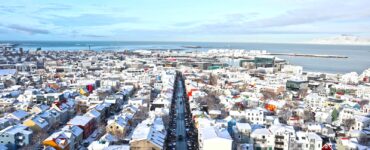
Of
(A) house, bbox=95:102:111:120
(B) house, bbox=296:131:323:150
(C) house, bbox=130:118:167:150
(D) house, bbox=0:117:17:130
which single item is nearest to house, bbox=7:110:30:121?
(D) house, bbox=0:117:17:130

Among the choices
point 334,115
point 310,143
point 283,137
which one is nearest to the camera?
point 310,143

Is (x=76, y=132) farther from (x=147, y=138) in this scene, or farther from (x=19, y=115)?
(x=19, y=115)

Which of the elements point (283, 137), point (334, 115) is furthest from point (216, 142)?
point (334, 115)

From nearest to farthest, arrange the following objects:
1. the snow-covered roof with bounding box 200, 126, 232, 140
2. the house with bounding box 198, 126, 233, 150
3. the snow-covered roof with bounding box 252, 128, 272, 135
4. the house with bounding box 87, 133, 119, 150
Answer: the house with bounding box 198, 126, 233, 150 → the snow-covered roof with bounding box 200, 126, 232, 140 → the house with bounding box 87, 133, 119, 150 → the snow-covered roof with bounding box 252, 128, 272, 135

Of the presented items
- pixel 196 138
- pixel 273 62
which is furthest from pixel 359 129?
pixel 273 62

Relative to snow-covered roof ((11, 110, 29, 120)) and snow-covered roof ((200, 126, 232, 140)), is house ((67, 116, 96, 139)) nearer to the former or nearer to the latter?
snow-covered roof ((11, 110, 29, 120))

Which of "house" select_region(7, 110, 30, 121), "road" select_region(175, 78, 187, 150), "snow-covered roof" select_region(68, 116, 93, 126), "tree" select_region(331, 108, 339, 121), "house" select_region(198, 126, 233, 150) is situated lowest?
"road" select_region(175, 78, 187, 150)
